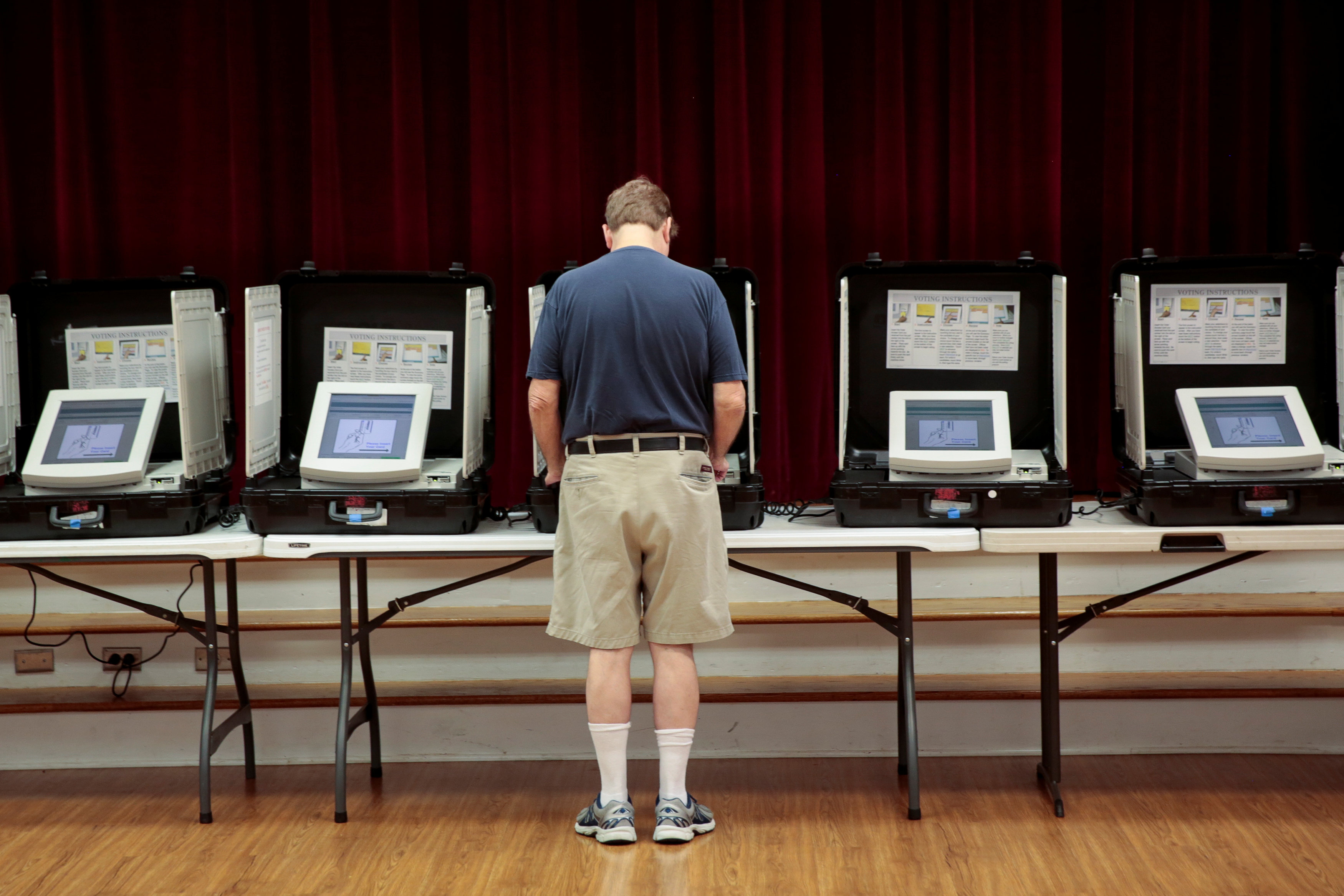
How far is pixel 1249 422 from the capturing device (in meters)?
2.62

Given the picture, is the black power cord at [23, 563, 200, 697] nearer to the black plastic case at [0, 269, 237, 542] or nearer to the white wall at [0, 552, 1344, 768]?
the white wall at [0, 552, 1344, 768]

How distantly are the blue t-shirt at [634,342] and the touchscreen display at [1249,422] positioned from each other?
45.9 inches

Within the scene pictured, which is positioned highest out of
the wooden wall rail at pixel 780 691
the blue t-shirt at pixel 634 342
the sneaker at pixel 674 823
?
the blue t-shirt at pixel 634 342

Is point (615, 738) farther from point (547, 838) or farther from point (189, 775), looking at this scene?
point (189, 775)

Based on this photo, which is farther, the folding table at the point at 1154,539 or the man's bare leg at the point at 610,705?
the folding table at the point at 1154,539

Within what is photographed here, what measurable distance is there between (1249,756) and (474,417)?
226cm

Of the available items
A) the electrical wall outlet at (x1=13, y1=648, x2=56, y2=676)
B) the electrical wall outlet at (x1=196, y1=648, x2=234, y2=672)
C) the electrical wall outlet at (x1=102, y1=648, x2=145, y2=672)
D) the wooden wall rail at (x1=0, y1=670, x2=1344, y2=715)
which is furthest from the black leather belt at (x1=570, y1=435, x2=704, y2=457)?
the electrical wall outlet at (x1=13, y1=648, x2=56, y2=676)

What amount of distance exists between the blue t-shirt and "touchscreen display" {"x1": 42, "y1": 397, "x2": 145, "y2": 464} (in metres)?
1.11

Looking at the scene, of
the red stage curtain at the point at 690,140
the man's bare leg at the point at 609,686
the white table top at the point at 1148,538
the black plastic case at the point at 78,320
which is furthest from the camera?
the red stage curtain at the point at 690,140

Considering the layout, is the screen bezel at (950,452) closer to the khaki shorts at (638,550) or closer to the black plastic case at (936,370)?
the black plastic case at (936,370)

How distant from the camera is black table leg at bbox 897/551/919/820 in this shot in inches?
103

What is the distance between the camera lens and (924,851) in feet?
8.04

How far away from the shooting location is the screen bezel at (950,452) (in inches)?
101

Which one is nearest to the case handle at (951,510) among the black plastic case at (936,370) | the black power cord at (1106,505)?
the black plastic case at (936,370)
